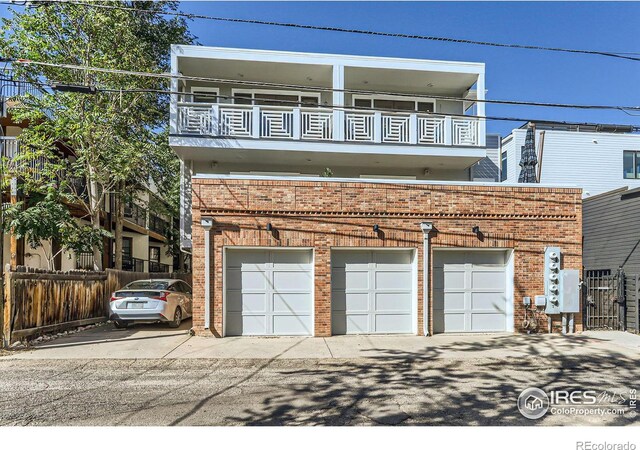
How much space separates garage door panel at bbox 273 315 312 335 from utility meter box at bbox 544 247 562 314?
19.9 ft

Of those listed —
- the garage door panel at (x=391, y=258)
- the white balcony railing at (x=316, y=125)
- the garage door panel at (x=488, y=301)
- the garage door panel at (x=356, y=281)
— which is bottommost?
the garage door panel at (x=488, y=301)

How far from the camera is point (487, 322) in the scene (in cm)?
1080

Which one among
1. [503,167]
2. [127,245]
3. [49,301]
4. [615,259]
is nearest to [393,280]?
[615,259]

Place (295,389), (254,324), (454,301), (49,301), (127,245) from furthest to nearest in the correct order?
(127,245)
(454,301)
(254,324)
(49,301)
(295,389)

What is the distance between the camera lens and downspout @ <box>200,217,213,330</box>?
9883 mm

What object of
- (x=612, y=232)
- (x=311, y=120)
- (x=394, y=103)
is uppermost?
(x=394, y=103)

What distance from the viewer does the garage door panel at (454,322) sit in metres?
10.7

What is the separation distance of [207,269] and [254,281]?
117cm

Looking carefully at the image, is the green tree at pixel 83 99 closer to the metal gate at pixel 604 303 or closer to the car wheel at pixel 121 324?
the car wheel at pixel 121 324

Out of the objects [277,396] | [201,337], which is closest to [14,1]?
[201,337]

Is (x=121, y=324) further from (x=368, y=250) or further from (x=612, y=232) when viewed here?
(x=612, y=232)

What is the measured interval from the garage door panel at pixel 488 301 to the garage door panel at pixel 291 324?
429 centimetres

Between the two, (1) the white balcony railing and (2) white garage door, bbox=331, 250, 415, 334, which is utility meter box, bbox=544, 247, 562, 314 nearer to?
(2) white garage door, bbox=331, 250, 415, 334

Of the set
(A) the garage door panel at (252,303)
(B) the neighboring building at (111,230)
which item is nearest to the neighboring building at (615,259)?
(A) the garage door panel at (252,303)
